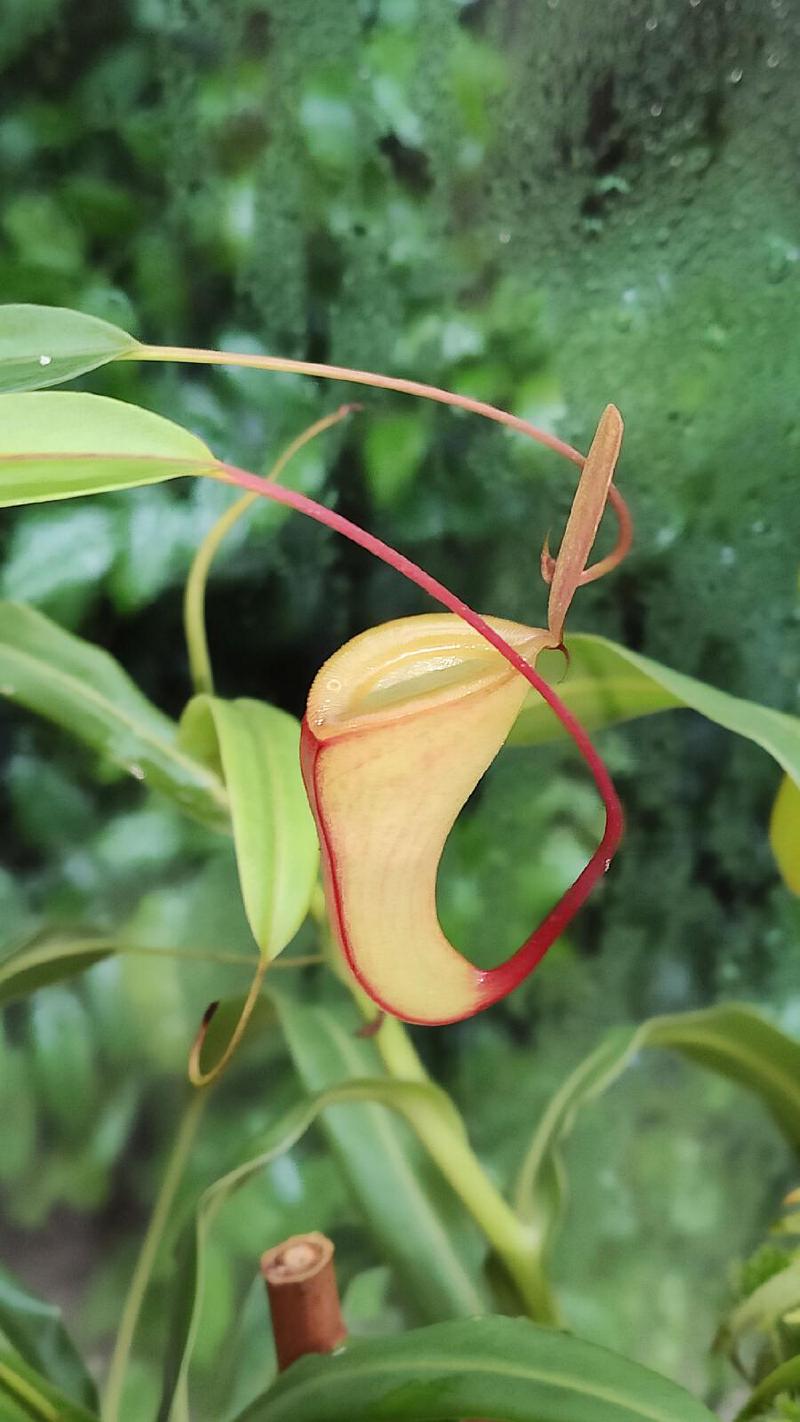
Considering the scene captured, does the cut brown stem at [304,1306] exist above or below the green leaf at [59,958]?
below

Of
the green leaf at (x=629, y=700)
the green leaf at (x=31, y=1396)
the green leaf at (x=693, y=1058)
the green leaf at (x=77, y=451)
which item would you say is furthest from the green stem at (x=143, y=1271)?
the green leaf at (x=77, y=451)

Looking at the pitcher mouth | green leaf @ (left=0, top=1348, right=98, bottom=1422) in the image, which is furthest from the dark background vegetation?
the pitcher mouth

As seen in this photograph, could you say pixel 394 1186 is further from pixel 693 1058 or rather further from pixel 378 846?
pixel 378 846

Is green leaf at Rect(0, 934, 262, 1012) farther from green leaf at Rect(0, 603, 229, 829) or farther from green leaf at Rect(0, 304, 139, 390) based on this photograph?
green leaf at Rect(0, 304, 139, 390)

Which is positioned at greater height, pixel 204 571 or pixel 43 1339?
pixel 204 571

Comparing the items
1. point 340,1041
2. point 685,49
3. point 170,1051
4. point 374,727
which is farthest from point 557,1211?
point 685,49

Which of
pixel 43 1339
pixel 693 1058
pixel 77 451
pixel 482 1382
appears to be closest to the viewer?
pixel 77 451

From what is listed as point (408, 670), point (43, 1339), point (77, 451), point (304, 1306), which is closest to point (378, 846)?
point (408, 670)

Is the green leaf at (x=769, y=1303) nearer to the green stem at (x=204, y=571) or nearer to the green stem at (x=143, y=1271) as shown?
the green stem at (x=143, y=1271)

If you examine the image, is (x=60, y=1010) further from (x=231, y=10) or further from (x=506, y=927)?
(x=231, y=10)
